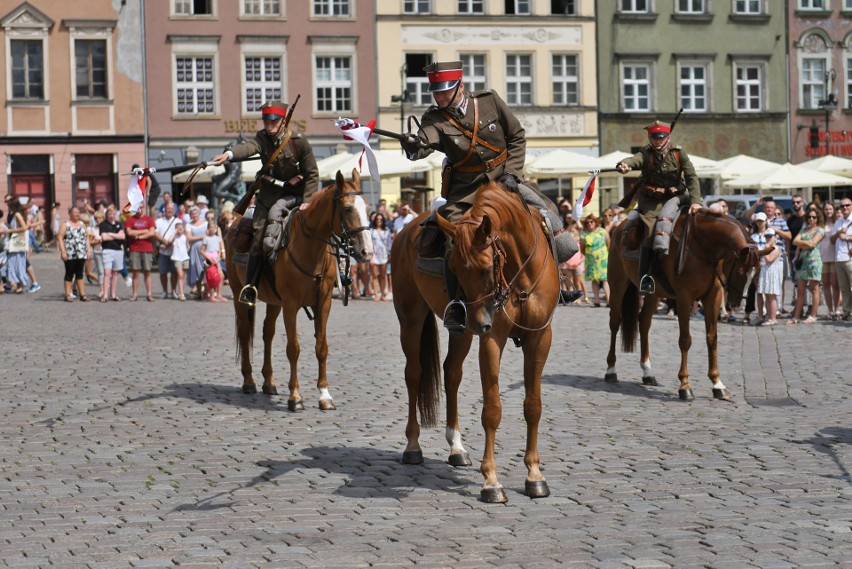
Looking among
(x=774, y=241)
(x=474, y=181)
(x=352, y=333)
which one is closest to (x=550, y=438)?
(x=474, y=181)

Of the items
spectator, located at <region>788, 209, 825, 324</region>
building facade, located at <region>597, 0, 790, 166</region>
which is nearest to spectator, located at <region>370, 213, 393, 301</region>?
spectator, located at <region>788, 209, 825, 324</region>

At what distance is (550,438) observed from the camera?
1105 cm

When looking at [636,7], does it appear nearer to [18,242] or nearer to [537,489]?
[18,242]

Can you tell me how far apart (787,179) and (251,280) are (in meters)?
25.0

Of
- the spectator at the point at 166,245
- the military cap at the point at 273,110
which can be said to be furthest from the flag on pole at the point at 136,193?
the spectator at the point at 166,245

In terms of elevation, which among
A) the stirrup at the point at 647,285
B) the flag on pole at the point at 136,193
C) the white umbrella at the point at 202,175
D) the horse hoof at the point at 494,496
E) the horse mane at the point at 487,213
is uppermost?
the white umbrella at the point at 202,175

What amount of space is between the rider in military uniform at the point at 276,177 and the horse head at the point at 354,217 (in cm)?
83

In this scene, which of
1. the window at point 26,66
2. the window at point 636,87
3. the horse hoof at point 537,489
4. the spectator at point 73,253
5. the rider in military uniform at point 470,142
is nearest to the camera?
the horse hoof at point 537,489

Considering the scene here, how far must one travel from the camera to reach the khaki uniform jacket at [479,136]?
980cm

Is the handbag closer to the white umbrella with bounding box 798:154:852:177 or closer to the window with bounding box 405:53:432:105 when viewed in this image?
the white umbrella with bounding box 798:154:852:177

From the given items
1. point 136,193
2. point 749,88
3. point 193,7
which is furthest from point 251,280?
point 749,88

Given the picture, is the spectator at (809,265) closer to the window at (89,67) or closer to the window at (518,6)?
the window at (518,6)

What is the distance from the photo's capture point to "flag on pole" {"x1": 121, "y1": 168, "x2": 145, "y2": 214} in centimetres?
1092

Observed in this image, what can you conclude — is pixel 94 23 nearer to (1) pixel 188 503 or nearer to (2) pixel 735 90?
(2) pixel 735 90
